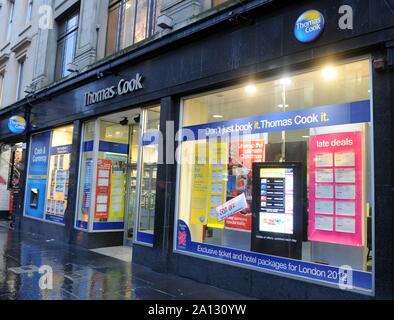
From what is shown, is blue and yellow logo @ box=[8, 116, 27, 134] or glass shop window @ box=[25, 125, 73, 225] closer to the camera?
glass shop window @ box=[25, 125, 73, 225]

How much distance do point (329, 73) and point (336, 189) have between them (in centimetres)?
183

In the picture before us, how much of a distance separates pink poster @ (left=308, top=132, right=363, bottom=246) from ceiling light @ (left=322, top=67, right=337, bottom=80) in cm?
92

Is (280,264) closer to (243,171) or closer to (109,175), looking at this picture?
(243,171)

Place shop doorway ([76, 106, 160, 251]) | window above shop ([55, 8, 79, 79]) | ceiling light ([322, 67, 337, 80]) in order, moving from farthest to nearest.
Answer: window above shop ([55, 8, 79, 79]) → shop doorway ([76, 106, 160, 251]) → ceiling light ([322, 67, 337, 80])

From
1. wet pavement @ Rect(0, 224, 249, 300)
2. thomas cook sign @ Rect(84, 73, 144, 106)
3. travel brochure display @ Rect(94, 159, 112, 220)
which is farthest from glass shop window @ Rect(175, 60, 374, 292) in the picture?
travel brochure display @ Rect(94, 159, 112, 220)

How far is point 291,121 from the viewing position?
5.97 metres

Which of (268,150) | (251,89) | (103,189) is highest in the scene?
(251,89)

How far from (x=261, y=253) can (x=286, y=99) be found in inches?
103

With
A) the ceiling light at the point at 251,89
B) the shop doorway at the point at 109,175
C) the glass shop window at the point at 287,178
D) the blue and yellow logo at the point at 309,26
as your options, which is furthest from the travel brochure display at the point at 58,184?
the blue and yellow logo at the point at 309,26

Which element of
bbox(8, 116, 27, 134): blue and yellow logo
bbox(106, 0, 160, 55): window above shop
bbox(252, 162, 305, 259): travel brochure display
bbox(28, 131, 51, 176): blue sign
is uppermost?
bbox(106, 0, 160, 55): window above shop

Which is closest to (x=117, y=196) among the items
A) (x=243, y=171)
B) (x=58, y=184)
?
(x=58, y=184)

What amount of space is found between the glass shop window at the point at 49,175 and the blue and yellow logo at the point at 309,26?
334 inches

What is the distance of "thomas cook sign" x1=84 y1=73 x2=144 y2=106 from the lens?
877 centimetres

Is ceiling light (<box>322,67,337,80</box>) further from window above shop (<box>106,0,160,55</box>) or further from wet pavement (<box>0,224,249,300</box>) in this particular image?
window above shop (<box>106,0,160,55</box>)
